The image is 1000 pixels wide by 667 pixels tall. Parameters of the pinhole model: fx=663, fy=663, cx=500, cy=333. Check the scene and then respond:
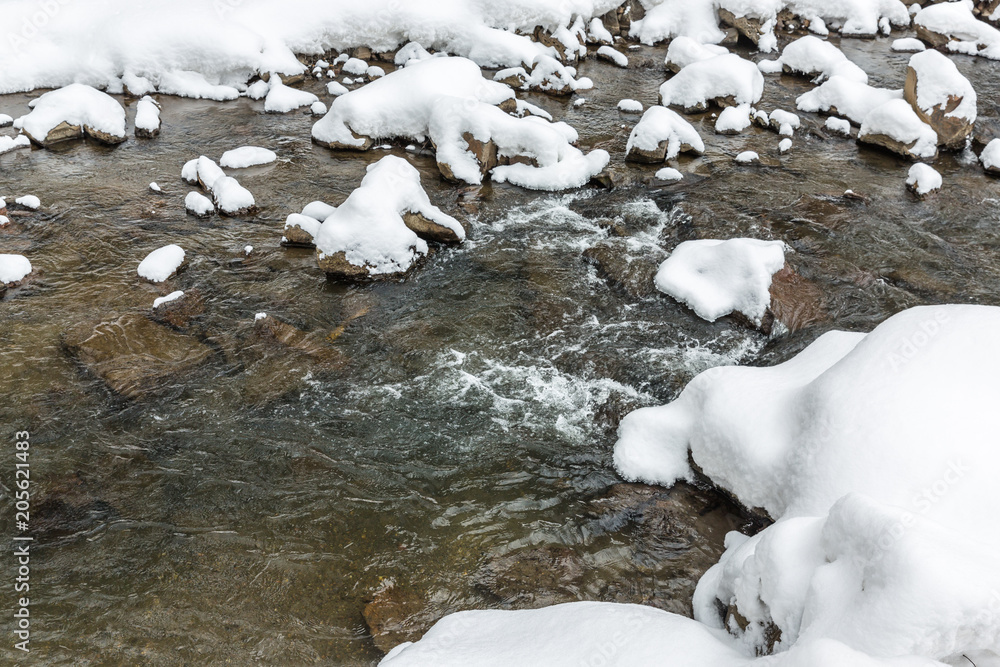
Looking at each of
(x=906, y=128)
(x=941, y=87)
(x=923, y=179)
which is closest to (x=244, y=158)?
(x=923, y=179)

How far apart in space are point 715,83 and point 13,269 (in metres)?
14.0

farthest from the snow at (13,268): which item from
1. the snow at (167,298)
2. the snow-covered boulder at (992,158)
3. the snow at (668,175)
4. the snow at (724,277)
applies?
the snow-covered boulder at (992,158)

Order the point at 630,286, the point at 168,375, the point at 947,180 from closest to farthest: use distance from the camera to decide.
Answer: the point at 168,375
the point at 630,286
the point at 947,180

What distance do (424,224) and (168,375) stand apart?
4261 mm

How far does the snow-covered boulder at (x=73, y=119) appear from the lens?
515 inches

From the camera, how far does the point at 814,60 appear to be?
1708cm

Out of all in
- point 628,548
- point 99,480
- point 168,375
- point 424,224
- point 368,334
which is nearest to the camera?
point 628,548

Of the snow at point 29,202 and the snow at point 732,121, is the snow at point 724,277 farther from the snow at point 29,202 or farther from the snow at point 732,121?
the snow at point 29,202

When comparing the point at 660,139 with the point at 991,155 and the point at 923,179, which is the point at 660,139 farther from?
the point at 991,155

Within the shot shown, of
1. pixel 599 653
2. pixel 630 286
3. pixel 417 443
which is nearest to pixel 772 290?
pixel 630 286

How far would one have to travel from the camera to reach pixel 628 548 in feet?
19.3

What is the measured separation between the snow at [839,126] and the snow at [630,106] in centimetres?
406

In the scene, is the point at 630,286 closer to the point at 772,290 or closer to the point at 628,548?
the point at 772,290

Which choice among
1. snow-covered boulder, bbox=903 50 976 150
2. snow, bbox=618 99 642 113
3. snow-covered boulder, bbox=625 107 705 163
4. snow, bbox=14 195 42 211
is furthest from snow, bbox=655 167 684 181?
snow, bbox=14 195 42 211
